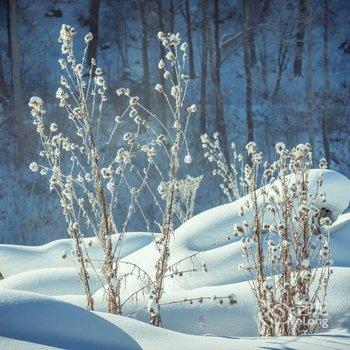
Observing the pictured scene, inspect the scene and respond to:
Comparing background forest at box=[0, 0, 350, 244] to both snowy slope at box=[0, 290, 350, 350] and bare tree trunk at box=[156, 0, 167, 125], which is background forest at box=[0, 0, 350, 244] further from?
snowy slope at box=[0, 290, 350, 350]

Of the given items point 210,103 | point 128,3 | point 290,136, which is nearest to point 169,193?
point 290,136

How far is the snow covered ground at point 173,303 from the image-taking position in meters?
1.90

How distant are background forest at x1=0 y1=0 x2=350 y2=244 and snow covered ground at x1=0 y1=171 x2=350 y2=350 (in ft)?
26.9

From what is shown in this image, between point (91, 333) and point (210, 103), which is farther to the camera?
point (210, 103)

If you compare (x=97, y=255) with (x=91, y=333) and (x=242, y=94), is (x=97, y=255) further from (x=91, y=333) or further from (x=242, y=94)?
(x=242, y=94)

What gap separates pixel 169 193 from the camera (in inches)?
127

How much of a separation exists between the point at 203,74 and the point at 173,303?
45.8ft

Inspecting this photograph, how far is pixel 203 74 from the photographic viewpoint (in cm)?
1675

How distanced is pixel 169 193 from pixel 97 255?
2.18 m

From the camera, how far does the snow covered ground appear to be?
1904mm

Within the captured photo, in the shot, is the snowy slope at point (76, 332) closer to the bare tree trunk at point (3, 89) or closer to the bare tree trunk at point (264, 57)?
the bare tree trunk at point (3, 89)
